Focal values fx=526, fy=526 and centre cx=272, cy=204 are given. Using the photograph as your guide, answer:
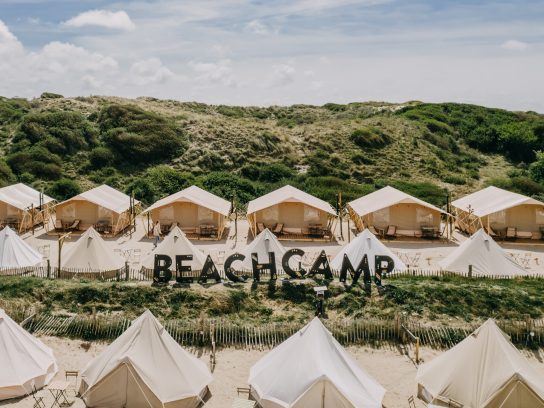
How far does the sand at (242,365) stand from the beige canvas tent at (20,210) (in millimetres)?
16908

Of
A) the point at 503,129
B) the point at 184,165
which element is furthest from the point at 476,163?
the point at 184,165

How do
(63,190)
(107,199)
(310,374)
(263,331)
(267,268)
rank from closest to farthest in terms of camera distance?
(310,374)
(263,331)
(267,268)
(107,199)
(63,190)

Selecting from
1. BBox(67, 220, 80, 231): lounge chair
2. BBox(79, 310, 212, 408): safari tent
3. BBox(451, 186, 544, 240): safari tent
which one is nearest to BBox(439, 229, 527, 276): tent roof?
BBox(451, 186, 544, 240): safari tent

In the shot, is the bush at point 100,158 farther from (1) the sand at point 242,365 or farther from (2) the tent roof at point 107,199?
(1) the sand at point 242,365

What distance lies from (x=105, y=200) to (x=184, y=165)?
23114 millimetres

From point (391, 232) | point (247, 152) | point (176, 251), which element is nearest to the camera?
point (176, 251)

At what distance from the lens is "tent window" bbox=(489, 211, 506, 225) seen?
33219 mm

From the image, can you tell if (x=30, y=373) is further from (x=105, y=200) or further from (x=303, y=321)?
(x=105, y=200)

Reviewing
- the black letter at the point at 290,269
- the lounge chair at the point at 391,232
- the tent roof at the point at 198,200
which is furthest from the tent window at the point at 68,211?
the lounge chair at the point at 391,232

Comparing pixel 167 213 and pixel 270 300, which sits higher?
pixel 167 213

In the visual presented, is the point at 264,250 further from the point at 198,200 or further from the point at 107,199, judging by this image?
the point at 107,199

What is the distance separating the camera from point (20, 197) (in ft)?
118

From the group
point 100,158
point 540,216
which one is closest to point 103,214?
point 100,158

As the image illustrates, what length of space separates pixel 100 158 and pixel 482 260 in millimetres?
42154
